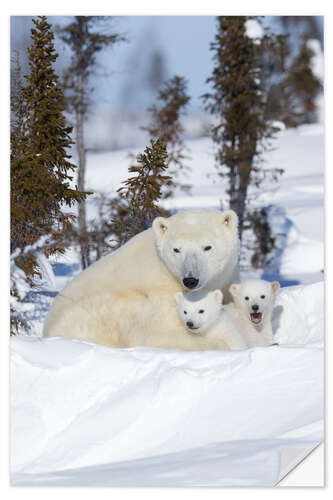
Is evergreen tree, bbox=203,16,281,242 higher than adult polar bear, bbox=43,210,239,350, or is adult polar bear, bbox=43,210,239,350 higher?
evergreen tree, bbox=203,16,281,242

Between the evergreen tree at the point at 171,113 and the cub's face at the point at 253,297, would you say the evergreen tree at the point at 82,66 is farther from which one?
the cub's face at the point at 253,297

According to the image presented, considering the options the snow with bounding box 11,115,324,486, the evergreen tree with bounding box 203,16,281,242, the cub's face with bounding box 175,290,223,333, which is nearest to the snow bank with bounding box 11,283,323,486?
the snow with bounding box 11,115,324,486

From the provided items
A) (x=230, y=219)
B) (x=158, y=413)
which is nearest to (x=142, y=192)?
(x=230, y=219)

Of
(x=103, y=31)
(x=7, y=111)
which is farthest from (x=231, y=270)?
(x=103, y=31)

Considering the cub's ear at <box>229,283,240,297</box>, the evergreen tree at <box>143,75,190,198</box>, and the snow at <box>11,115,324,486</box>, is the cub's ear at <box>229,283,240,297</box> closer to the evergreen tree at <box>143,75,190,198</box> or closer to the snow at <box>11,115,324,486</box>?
the snow at <box>11,115,324,486</box>

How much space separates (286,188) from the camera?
805cm

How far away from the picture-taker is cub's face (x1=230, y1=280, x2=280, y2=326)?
441 centimetres

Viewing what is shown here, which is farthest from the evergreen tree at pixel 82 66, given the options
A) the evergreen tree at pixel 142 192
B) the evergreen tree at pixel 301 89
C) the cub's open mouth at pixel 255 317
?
the evergreen tree at pixel 301 89

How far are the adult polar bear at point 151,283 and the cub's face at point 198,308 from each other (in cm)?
8

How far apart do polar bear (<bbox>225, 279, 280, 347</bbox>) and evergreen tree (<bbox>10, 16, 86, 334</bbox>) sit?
3.66 feet

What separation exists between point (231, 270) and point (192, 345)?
56cm

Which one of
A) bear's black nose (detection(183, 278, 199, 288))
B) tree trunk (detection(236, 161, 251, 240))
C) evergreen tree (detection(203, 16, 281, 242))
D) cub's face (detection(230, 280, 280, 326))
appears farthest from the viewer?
tree trunk (detection(236, 161, 251, 240))

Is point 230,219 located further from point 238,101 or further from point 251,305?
point 238,101

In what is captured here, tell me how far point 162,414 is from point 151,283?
0.96 m
